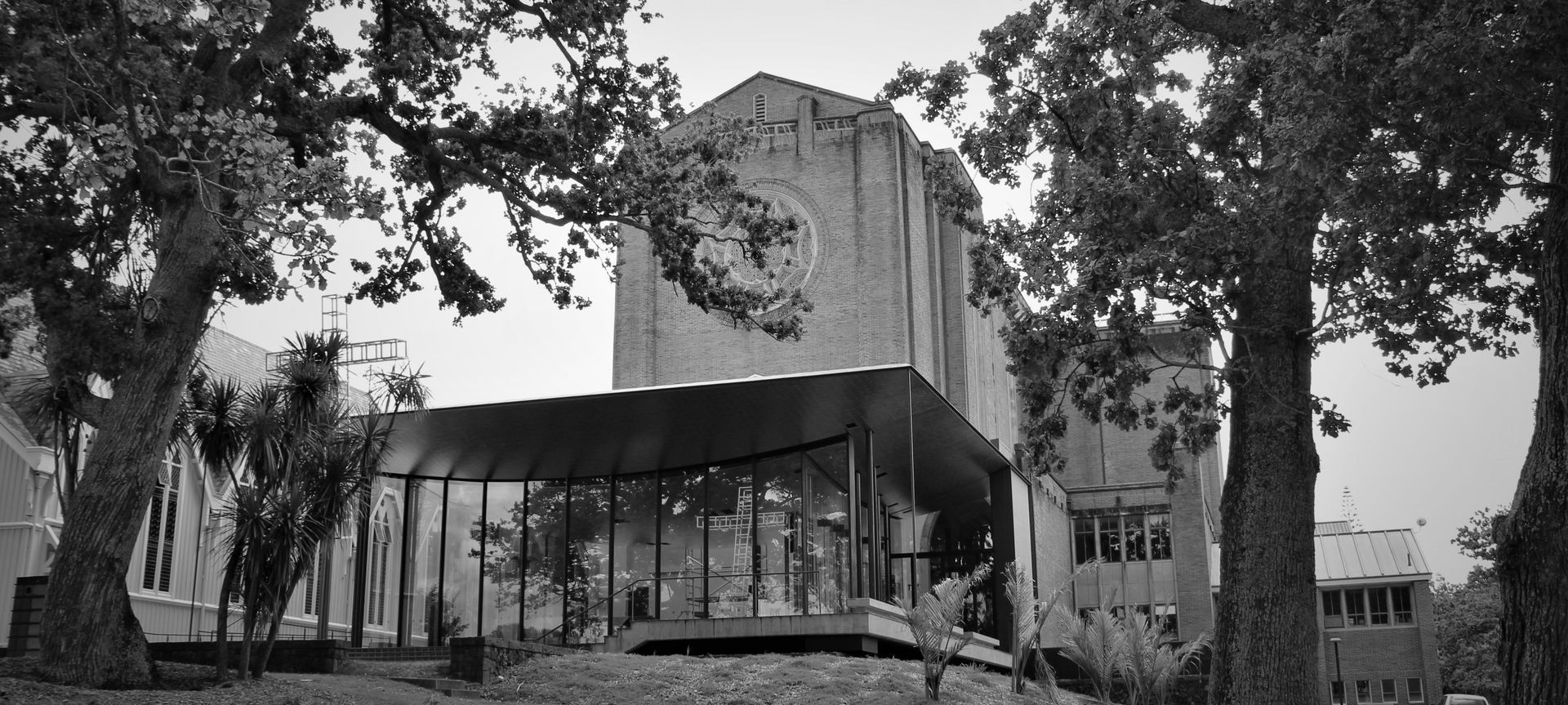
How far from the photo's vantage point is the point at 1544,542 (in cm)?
891

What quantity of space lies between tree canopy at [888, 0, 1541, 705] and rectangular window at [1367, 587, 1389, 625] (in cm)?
3160

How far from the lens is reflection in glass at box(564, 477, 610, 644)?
26.0 metres

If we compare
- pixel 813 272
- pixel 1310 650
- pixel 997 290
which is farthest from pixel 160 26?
pixel 813 272

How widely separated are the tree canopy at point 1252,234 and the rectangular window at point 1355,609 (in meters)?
31.5

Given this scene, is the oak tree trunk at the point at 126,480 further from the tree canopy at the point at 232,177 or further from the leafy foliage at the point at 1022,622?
the leafy foliage at the point at 1022,622

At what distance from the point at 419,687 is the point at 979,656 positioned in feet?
42.8

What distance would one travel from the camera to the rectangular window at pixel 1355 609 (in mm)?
42719

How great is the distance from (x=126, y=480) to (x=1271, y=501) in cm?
Result: 1123

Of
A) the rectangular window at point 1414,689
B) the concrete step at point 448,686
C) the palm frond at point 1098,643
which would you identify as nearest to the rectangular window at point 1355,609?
the rectangular window at point 1414,689

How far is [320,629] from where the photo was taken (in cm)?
2317

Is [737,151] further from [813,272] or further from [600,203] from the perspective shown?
[813,272]

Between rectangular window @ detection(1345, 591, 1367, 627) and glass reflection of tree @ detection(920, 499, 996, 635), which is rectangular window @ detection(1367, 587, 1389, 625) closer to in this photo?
rectangular window @ detection(1345, 591, 1367, 627)

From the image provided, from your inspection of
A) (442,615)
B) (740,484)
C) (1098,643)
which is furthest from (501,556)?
(1098,643)

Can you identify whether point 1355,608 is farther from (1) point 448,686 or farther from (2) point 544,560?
(1) point 448,686
